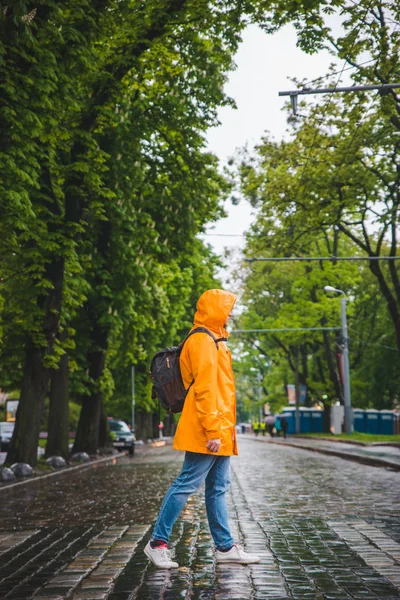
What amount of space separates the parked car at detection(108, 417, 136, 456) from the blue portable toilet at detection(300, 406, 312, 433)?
20423 millimetres

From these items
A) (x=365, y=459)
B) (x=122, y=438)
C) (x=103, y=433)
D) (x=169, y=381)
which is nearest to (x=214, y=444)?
(x=169, y=381)

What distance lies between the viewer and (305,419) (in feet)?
201

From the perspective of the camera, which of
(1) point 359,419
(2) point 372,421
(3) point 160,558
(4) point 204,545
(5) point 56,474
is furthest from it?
(1) point 359,419

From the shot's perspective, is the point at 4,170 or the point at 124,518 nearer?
the point at 124,518

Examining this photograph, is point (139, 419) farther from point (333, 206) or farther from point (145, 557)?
point (145, 557)

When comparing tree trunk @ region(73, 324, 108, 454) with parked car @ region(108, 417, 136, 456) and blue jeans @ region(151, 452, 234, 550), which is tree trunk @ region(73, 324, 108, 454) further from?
blue jeans @ region(151, 452, 234, 550)

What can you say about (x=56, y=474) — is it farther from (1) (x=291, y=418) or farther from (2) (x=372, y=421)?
(1) (x=291, y=418)

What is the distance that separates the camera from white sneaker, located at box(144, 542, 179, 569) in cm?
629

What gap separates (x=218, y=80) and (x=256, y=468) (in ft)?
33.0

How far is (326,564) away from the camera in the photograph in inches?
255

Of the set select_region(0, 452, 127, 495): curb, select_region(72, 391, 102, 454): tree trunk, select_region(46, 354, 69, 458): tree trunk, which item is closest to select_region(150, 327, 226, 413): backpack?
select_region(0, 452, 127, 495): curb

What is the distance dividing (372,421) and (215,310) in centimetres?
4731

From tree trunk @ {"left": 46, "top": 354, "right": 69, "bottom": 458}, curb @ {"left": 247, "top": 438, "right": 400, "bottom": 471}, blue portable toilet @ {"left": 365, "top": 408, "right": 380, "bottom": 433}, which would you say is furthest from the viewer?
blue portable toilet @ {"left": 365, "top": 408, "right": 380, "bottom": 433}

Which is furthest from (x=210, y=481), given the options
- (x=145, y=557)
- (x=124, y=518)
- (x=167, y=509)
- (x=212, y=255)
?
(x=212, y=255)
